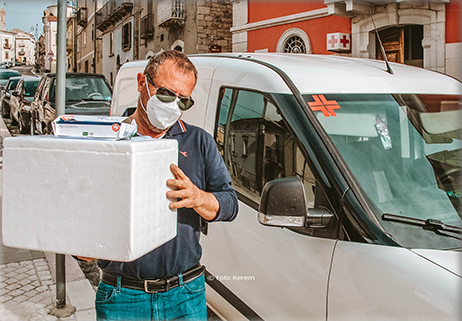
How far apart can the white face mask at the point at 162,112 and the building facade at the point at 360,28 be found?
713 centimetres

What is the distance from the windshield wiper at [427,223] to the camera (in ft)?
6.17

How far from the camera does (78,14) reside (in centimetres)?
4619

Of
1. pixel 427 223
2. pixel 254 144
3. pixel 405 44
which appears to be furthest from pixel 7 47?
pixel 427 223

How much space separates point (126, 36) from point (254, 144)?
28.5m

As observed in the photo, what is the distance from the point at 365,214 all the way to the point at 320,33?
40.2ft

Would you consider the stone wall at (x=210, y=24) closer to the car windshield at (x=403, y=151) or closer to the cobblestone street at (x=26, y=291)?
the cobblestone street at (x=26, y=291)

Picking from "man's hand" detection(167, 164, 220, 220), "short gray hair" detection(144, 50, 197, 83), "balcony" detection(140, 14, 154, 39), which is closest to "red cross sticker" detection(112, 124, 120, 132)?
"man's hand" detection(167, 164, 220, 220)

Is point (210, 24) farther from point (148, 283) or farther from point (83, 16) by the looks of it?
point (83, 16)

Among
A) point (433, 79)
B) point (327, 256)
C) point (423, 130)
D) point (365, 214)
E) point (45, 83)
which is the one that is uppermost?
point (45, 83)

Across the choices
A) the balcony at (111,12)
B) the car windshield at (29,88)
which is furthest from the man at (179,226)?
the balcony at (111,12)

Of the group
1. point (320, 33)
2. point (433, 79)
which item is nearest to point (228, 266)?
point (433, 79)

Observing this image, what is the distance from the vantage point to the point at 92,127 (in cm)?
165

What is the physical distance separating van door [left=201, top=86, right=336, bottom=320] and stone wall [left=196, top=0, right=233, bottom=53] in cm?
1825

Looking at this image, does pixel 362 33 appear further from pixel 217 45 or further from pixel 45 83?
pixel 217 45
